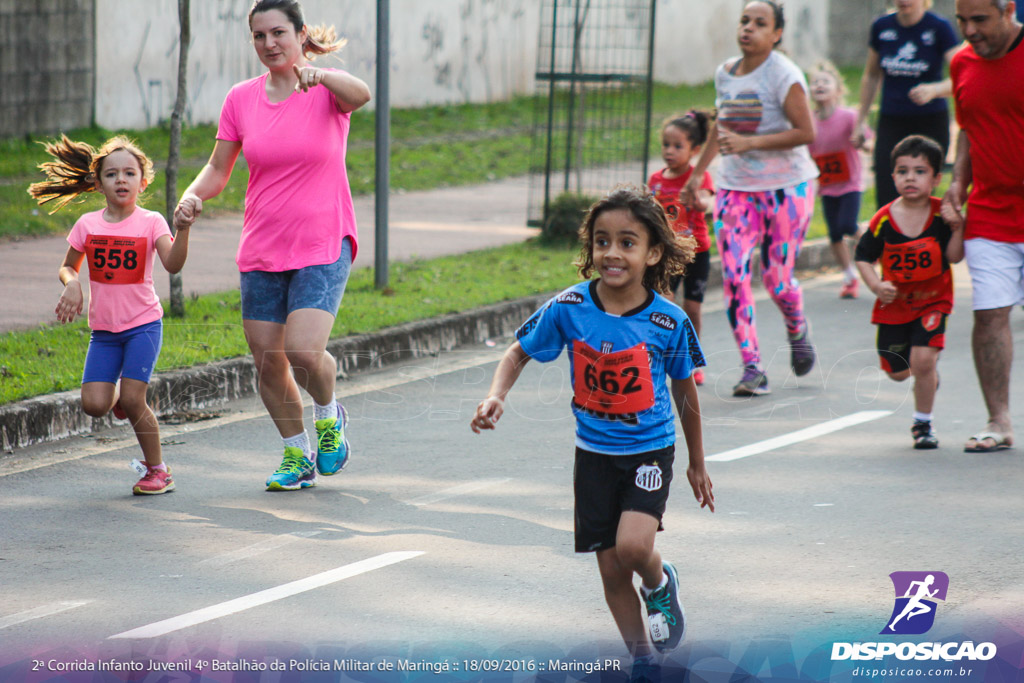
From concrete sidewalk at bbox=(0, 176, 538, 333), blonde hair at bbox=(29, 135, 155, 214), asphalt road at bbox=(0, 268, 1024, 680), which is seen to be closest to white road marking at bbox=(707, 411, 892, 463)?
asphalt road at bbox=(0, 268, 1024, 680)

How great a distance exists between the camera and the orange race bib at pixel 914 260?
259 inches

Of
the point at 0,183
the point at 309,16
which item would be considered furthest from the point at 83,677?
the point at 309,16

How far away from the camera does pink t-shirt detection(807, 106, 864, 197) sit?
424 inches

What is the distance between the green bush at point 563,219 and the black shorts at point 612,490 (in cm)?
854

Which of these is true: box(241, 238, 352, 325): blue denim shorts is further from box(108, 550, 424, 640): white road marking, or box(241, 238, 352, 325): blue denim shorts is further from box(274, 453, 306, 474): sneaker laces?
box(108, 550, 424, 640): white road marking

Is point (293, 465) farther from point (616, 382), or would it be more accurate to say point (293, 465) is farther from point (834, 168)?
point (834, 168)

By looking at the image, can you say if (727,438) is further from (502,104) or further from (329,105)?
(502,104)

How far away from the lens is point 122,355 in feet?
19.2

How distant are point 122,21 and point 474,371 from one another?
1008 cm

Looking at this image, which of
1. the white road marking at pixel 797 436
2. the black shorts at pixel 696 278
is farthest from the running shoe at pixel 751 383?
the white road marking at pixel 797 436

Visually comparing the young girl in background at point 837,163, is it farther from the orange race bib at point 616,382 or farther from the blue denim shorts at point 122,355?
the orange race bib at point 616,382

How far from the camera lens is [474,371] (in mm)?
8547

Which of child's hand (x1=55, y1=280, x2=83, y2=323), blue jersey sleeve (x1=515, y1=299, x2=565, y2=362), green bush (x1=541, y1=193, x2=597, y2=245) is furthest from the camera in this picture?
green bush (x1=541, y1=193, x2=597, y2=245)

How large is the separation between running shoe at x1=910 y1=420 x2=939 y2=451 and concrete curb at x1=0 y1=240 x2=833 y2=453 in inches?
132
